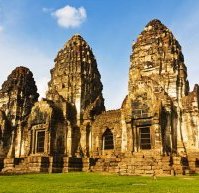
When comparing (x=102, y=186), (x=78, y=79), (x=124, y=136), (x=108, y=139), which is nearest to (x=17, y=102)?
(x=78, y=79)

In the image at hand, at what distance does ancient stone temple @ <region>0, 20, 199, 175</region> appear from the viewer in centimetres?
2150

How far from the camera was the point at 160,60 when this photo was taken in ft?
81.2

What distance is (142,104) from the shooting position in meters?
22.5

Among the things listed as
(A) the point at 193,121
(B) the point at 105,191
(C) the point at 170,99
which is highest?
(C) the point at 170,99

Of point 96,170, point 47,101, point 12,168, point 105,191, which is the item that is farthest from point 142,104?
point 105,191

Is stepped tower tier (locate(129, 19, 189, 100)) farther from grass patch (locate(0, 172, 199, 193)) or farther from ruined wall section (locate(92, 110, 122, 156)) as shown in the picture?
grass patch (locate(0, 172, 199, 193))

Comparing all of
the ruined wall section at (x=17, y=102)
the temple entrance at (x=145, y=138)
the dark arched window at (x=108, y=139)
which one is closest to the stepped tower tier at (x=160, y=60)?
the temple entrance at (x=145, y=138)

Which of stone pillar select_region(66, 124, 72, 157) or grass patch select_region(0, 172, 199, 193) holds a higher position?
stone pillar select_region(66, 124, 72, 157)

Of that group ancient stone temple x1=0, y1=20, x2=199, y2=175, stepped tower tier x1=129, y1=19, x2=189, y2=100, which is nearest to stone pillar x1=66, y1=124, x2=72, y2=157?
ancient stone temple x1=0, y1=20, x2=199, y2=175

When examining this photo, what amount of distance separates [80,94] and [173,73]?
339 inches

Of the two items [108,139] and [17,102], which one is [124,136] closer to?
[108,139]

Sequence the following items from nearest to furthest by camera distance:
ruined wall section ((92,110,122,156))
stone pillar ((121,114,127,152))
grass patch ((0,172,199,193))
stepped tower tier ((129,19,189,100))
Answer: grass patch ((0,172,199,193)) < stone pillar ((121,114,127,152)) < stepped tower tier ((129,19,189,100)) < ruined wall section ((92,110,122,156))

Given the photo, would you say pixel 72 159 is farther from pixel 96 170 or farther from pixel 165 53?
pixel 165 53

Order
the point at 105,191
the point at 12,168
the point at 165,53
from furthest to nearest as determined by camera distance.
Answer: the point at 165,53
the point at 12,168
the point at 105,191
